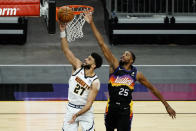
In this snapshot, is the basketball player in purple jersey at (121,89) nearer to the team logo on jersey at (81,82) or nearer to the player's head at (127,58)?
the player's head at (127,58)

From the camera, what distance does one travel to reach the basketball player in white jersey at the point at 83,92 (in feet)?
21.6

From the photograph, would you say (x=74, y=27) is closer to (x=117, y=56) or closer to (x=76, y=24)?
(x=76, y=24)

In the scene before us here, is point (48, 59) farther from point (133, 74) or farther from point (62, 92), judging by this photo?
point (133, 74)

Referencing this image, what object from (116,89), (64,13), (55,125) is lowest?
(55,125)

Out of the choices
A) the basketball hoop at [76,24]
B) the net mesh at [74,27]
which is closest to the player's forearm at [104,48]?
the basketball hoop at [76,24]

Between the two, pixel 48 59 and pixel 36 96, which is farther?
pixel 48 59

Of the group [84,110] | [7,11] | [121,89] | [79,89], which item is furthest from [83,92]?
[7,11]

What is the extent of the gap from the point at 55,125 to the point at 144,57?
6.64 metres

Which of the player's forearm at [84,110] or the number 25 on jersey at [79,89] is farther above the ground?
the number 25 on jersey at [79,89]

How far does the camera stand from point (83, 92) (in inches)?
261

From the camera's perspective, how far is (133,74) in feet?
22.7

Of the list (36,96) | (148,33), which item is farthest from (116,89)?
(148,33)

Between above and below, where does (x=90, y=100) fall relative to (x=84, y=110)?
above

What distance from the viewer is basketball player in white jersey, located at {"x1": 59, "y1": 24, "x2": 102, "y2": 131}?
659 cm
